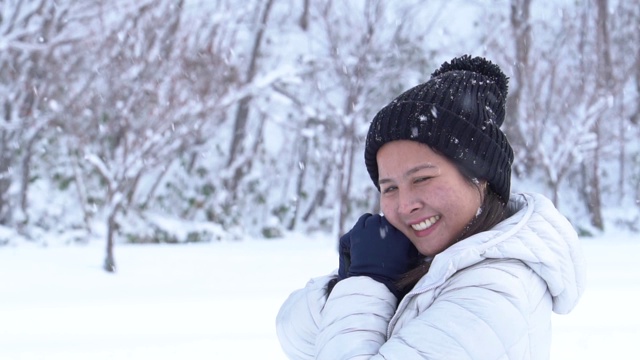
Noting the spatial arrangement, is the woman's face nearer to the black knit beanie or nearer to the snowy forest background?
the black knit beanie

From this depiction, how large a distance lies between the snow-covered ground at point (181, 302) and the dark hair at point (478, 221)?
3408 mm

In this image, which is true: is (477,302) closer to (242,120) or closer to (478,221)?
(478,221)

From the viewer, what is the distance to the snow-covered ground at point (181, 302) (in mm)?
4984

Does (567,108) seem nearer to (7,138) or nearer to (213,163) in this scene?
(213,163)

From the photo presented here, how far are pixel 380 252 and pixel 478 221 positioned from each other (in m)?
0.21

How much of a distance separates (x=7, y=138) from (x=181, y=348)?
7.89 m

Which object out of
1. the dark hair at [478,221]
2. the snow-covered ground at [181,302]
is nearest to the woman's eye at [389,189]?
the dark hair at [478,221]

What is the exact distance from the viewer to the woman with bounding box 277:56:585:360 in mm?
1297

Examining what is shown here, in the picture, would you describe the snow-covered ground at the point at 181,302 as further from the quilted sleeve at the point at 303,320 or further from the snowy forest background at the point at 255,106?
the quilted sleeve at the point at 303,320

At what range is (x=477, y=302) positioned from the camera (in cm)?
129

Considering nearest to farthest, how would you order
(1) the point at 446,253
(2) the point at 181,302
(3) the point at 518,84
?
(1) the point at 446,253
(2) the point at 181,302
(3) the point at 518,84

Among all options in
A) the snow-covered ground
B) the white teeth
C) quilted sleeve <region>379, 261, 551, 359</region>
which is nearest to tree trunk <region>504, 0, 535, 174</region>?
the snow-covered ground

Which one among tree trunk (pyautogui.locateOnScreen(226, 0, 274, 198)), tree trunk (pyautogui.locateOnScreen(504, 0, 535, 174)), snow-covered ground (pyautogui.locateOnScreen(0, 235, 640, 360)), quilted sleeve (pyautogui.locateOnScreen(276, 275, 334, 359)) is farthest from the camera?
tree trunk (pyautogui.locateOnScreen(226, 0, 274, 198))

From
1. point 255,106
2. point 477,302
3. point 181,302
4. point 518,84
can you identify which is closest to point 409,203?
point 477,302
